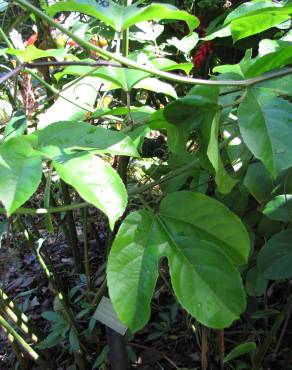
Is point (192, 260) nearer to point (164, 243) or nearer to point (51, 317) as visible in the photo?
point (164, 243)

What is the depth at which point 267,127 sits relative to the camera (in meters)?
0.57

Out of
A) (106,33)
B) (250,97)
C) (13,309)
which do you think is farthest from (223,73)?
(13,309)

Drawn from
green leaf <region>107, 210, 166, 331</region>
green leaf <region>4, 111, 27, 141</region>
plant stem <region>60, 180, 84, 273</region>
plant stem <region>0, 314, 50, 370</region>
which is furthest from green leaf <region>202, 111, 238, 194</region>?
plant stem <region>60, 180, 84, 273</region>

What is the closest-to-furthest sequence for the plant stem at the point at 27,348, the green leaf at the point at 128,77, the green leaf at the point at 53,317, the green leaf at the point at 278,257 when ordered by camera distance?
the green leaf at the point at 128,77 < the green leaf at the point at 278,257 < the plant stem at the point at 27,348 < the green leaf at the point at 53,317

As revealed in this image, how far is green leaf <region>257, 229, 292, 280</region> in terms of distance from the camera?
2.66 ft

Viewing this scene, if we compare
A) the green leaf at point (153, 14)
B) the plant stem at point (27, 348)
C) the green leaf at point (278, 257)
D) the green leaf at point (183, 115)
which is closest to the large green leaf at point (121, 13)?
the green leaf at point (153, 14)

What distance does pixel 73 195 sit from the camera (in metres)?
1.71

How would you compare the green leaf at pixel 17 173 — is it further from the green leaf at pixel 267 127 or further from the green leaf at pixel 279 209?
the green leaf at pixel 279 209

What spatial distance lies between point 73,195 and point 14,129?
0.94m

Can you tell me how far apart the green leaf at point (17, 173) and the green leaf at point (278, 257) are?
19.1 inches

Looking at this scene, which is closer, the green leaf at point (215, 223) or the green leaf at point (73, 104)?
the green leaf at point (215, 223)

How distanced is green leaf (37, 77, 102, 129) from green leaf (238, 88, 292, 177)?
0.30 m

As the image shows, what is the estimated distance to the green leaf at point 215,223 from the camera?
24.4 inches

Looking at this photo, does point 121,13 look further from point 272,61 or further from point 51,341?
point 51,341
